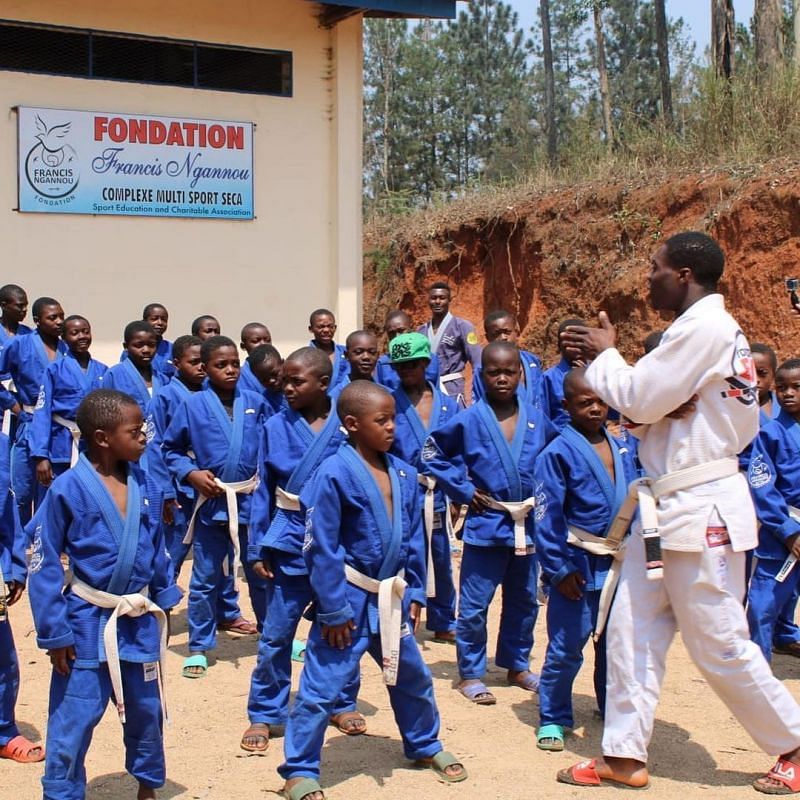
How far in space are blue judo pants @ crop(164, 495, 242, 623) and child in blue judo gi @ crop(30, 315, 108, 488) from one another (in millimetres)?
1749

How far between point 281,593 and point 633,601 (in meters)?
1.60

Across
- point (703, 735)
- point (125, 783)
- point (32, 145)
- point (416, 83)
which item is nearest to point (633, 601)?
point (703, 735)

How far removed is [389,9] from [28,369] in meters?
5.73

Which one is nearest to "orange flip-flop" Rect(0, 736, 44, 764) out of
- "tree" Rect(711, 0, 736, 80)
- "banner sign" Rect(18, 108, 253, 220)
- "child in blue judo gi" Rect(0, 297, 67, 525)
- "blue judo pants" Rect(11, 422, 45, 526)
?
"blue judo pants" Rect(11, 422, 45, 526)

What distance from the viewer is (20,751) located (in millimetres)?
4891

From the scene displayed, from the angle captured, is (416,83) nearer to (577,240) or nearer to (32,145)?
(577,240)

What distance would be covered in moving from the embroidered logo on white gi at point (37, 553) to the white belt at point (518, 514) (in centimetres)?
236

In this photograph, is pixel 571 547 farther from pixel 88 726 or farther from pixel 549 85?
pixel 549 85

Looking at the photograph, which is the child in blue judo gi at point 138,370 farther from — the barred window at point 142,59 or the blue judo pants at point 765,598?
the barred window at point 142,59

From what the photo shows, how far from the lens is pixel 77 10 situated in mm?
11602

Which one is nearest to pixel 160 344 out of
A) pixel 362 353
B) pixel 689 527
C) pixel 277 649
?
pixel 362 353

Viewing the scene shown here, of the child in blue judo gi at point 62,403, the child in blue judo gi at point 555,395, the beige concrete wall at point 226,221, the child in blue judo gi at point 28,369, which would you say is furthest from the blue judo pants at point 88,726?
the beige concrete wall at point 226,221

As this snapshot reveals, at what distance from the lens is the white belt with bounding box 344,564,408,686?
4441 mm

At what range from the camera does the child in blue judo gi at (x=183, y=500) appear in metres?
6.75
